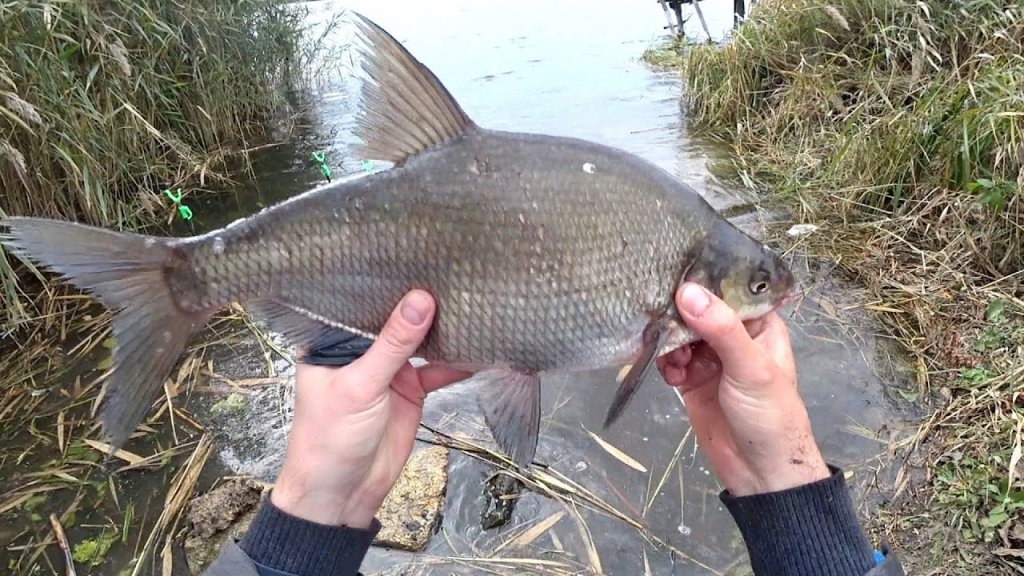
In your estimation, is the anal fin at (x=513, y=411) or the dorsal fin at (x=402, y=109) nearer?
the dorsal fin at (x=402, y=109)

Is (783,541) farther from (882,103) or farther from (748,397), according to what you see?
(882,103)

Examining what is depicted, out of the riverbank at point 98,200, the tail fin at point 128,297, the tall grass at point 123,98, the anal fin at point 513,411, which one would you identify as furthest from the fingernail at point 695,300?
the tall grass at point 123,98

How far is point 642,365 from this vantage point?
1.80 metres

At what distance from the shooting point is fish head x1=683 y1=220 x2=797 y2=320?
186 centimetres

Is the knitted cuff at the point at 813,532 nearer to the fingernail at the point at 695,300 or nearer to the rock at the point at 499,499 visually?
the fingernail at the point at 695,300

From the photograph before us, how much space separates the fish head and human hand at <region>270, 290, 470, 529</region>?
2.41ft

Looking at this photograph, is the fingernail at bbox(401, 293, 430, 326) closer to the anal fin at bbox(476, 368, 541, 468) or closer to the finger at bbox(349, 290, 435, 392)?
the finger at bbox(349, 290, 435, 392)

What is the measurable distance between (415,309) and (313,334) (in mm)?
321

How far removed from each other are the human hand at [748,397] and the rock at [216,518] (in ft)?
6.01

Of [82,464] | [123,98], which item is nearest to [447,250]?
[82,464]

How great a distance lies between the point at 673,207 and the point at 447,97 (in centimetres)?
64

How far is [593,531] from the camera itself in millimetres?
2805

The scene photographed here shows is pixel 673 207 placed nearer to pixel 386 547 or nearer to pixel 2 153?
pixel 386 547

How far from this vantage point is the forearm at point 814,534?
179 cm
